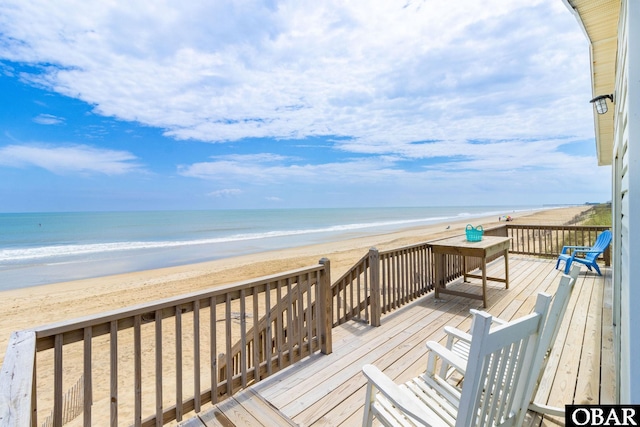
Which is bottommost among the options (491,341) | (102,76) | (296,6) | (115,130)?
(491,341)

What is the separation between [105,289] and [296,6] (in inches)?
376

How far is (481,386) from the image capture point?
1167 mm

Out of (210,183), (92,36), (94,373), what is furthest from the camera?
(210,183)

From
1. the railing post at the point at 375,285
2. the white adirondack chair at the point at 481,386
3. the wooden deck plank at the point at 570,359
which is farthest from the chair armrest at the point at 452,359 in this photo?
the railing post at the point at 375,285

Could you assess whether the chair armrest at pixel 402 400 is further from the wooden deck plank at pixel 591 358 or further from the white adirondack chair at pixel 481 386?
the wooden deck plank at pixel 591 358

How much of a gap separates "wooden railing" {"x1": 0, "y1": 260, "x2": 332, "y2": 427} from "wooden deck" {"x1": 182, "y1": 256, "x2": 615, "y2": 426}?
18 centimetres

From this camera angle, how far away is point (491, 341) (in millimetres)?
1143

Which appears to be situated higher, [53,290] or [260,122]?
[260,122]

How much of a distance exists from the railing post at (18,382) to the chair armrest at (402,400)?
131cm

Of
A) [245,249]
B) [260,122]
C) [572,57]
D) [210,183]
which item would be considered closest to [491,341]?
[572,57]

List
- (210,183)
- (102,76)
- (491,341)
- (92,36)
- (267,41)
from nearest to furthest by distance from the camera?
(491,341)
(267,41)
(92,36)
(102,76)
(210,183)

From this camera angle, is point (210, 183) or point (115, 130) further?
point (210, 183)

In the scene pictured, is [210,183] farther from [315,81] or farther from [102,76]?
[315,81]

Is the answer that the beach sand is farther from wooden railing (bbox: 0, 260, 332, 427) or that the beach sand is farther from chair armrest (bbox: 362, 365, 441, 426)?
chair armrest (bbox: 362, 365, 441, 426)
